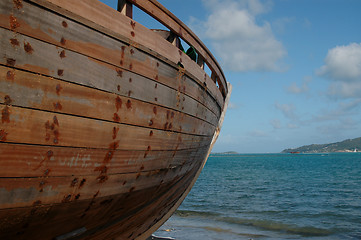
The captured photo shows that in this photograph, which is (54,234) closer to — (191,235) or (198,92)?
(198,92)

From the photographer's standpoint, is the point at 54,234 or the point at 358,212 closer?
the point at 54,234

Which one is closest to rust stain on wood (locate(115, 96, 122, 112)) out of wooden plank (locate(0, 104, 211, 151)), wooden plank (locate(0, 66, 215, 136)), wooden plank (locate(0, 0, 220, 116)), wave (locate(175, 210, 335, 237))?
wooden plank (locate(0, 66, 215, 136))

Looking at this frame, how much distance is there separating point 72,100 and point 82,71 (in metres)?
0.22

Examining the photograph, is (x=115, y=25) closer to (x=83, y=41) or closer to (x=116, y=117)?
(x=83, y=41)

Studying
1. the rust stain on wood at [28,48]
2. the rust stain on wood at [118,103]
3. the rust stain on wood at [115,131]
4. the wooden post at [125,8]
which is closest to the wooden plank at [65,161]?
the rust stain on wood at [115,131]

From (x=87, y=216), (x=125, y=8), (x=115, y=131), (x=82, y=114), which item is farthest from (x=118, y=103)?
(x=87, y=216)

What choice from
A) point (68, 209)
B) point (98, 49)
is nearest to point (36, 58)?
point (98, 49)

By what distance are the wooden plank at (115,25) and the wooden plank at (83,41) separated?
50 mm

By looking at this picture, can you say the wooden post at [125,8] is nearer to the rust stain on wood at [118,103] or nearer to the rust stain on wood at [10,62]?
the rust stain on wood at [118,103]

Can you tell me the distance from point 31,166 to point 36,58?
0.66 metres

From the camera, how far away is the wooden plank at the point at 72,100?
157 cm

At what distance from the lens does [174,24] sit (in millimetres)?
2973

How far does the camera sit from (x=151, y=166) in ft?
8.71

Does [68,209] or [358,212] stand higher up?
[68,209]
